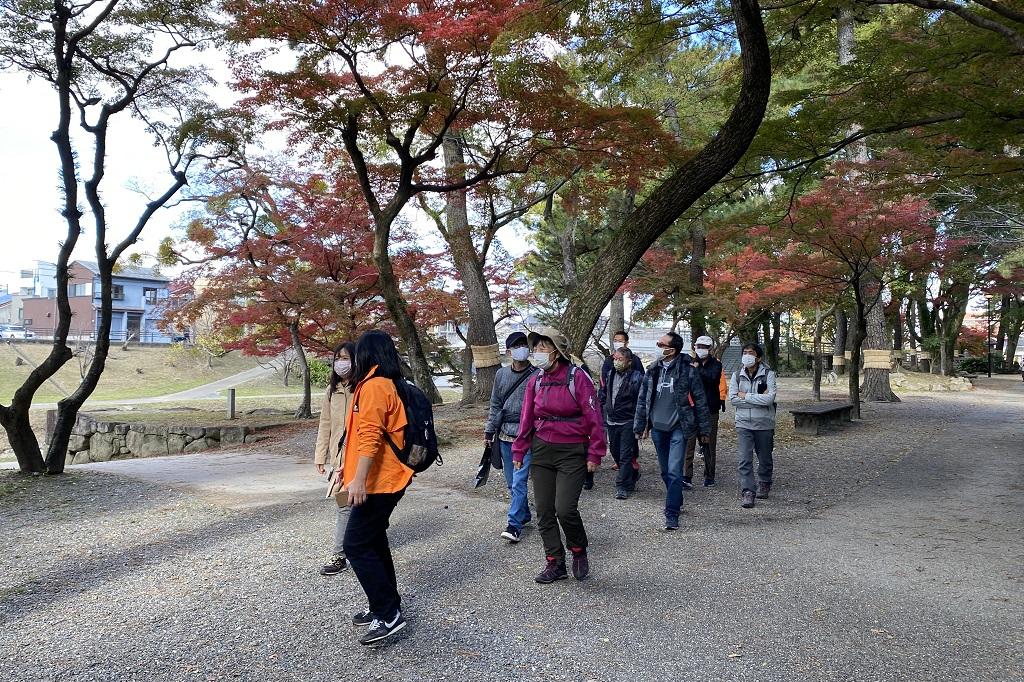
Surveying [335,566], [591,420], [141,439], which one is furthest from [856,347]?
[141,439]

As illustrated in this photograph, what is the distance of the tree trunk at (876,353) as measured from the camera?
56.5 ft

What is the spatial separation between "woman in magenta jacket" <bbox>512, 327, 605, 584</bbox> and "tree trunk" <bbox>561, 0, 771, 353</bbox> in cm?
288

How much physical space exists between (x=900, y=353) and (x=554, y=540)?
3489cm

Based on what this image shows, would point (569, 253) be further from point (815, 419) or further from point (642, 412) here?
point (642, 412)

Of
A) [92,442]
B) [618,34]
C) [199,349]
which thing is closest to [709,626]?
[618,34]

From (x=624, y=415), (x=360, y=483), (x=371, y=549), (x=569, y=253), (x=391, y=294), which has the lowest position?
(x=371, y=549)

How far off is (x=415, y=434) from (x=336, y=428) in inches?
58.7

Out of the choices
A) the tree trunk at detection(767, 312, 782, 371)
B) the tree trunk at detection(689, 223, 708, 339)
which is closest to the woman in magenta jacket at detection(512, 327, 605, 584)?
the tree trunk at detection(689, 223, 708, 339)

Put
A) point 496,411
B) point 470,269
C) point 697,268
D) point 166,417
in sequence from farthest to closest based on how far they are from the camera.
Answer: point 697,268 → point 166,417 → point 470,269 → point 496,411

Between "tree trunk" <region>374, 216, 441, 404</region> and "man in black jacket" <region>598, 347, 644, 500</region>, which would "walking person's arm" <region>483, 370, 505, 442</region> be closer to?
"man in black jacket" <region>598, 347, 644, 500</region>

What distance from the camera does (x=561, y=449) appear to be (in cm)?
415

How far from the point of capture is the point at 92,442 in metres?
16.1

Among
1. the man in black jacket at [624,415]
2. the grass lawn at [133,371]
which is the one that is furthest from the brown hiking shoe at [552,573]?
the grass lawn at [133,371]

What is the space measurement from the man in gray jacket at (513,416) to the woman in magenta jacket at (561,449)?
79 cm
